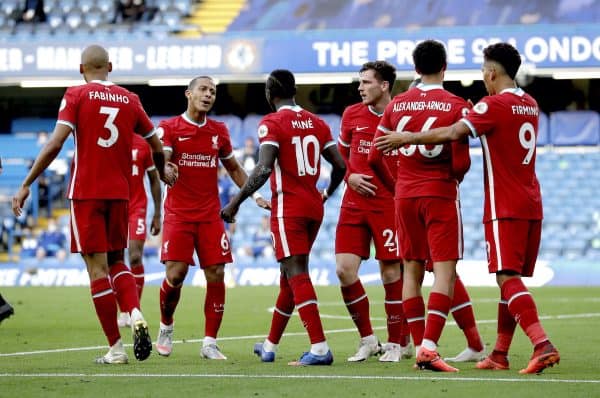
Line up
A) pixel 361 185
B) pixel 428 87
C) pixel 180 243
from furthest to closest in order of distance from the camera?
1. pixel 180 243
2. pixel 361 185
3. pixel 428 87

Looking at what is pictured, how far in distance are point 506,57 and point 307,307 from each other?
2.37 m

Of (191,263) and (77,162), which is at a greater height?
(77,162)

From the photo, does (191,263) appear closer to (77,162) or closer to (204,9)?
(77,162)

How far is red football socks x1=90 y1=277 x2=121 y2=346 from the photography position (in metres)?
9.45

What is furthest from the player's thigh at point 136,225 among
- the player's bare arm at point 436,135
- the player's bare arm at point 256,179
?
the player's bare arm at point 436,135

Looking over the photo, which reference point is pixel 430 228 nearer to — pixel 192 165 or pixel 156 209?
pixel 192 165

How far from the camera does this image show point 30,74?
30.0 metres

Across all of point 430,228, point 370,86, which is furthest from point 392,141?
point 370,86

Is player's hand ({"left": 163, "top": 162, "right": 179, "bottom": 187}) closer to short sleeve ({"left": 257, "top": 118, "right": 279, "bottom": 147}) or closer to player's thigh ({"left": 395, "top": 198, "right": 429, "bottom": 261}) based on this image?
short sleeve ({"left": 257, "top": 118, "right": 279, "bottom": 147})

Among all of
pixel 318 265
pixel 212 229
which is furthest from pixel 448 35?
pixel 212 229

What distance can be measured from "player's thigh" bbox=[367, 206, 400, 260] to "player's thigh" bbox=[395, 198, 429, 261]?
1053mm

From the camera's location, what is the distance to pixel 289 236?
32.0 ft

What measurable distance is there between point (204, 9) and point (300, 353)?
22475 millimetres

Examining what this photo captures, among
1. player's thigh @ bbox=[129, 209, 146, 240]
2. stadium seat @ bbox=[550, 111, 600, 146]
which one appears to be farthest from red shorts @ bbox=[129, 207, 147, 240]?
stadium seat @ bbox=[550, 111, 600, 146]
